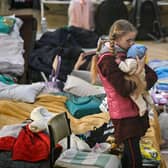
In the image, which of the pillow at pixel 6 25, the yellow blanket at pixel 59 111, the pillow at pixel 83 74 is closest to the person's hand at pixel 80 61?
the pillow at pixel 83 74

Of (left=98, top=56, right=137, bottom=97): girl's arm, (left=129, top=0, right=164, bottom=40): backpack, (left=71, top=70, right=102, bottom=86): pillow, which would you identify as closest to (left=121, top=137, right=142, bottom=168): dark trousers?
(left=98, top=56, right=137, bottom=97): girl's arm

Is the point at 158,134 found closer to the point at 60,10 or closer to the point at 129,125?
the point at 129,125

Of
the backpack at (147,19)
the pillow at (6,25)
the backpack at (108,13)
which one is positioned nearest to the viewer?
the pillow at (6,25)

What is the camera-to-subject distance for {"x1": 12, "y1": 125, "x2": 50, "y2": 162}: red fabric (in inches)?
107

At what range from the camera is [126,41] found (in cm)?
283

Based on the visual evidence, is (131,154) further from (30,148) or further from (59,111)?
(59,111)

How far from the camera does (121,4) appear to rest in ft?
24.7

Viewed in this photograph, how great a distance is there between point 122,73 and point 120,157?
53 centimetres

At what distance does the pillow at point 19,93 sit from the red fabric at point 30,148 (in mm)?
1309

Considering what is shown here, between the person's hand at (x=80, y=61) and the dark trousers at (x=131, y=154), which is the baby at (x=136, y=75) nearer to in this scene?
the dark trousers at (x=131, y=154)

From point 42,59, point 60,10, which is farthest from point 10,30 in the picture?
point 60,10

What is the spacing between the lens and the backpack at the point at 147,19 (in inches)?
304

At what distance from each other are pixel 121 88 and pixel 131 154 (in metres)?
0.43

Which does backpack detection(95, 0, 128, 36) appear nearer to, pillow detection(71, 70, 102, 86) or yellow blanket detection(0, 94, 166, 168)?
pillow detection(71, 70, 102, 86)
